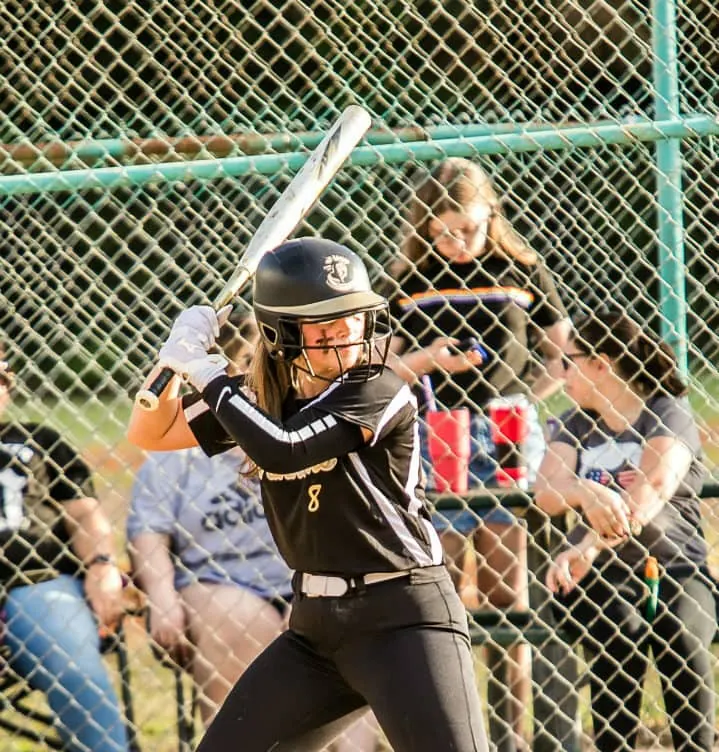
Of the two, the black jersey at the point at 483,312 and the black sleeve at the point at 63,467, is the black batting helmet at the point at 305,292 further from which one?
the black sleeve at the point at 63,467

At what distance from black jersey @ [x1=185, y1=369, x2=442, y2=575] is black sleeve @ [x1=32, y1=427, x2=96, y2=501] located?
132 cm

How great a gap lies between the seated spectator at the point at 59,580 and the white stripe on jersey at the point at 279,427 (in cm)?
133

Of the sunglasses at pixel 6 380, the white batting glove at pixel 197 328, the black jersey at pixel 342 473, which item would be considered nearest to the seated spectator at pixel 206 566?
the sunglasses at pixel 6 380

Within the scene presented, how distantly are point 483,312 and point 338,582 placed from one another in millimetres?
1407

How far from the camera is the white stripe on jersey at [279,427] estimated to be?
2645mm

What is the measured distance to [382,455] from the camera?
2783 mm

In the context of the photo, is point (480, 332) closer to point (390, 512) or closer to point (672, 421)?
point (672, 421)

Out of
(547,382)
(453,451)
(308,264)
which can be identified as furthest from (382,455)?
(547,382)

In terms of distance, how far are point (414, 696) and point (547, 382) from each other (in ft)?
5.35

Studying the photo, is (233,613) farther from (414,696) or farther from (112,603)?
(414,696)

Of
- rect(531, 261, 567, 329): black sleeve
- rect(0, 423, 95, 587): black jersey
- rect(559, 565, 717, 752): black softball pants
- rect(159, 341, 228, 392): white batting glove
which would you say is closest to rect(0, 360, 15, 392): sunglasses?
rect(0, 423, 95, 587): black jersey

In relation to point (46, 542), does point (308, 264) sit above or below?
above

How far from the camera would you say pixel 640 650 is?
393cm

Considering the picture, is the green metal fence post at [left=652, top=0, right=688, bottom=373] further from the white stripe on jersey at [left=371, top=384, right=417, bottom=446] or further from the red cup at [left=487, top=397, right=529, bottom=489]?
the white stripe on jersey at [left=371, top=384, right=417, bottom=446]
